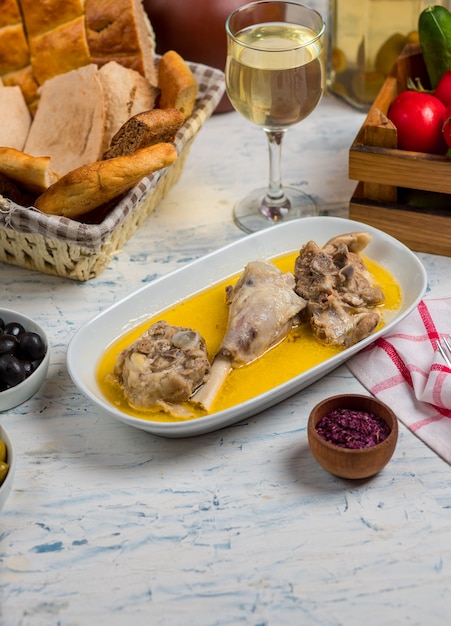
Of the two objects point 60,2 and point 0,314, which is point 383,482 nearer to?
point 0,314

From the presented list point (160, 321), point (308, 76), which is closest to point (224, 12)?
point (308, 76)

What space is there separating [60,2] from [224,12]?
52cm

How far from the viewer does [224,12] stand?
2598 mm

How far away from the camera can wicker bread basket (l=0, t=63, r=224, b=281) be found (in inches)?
76.3

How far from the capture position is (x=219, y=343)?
1.87 metres

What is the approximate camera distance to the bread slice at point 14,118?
2.30 meters

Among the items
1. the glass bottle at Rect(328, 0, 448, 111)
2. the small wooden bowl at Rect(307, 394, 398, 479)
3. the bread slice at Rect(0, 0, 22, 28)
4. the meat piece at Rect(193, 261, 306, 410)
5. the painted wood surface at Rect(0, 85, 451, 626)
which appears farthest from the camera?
the glass bottle at Rect(328, 0, 448, 111)

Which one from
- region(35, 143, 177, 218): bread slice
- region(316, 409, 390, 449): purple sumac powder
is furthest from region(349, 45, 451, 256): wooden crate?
region(316, 409, 390, 449): purple sumac powder

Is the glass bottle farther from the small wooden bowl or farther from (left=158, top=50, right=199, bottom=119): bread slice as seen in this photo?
the small wooden bowl

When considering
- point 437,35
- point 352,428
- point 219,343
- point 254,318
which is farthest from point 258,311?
point 437,35

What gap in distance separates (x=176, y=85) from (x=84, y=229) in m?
0.56

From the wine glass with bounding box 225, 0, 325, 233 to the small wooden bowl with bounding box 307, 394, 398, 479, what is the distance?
2.61ft

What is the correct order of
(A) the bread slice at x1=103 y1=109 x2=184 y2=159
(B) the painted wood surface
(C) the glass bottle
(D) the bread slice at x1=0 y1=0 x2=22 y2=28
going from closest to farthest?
(B) the painted wood surface
(A) the bread slice at x1=103 y1=109 x2=184 y2=159
(D) the bread slice at x1=0 y1=0 x2=22 y2=28
(C) the glass bottle

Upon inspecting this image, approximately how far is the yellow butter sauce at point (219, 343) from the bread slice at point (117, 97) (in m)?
0.58
